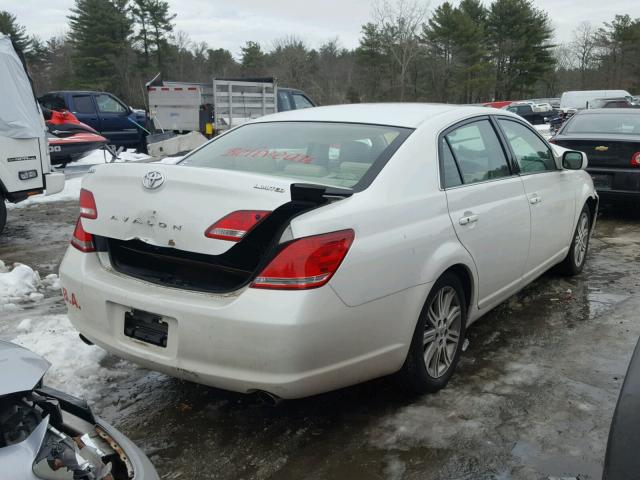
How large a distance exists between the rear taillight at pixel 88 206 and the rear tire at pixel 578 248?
406cm

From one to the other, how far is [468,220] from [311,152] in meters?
0.99

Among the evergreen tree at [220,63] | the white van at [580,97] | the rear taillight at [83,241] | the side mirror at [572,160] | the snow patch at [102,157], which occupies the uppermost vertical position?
the evergreen tree at [220,63]

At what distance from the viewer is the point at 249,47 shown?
195ft

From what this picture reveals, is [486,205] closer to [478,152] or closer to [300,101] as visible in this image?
[478,152]

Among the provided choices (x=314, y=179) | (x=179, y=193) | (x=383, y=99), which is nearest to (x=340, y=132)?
(x=314, y=179)

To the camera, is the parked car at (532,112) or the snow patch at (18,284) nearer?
the snow patch at (18,284)

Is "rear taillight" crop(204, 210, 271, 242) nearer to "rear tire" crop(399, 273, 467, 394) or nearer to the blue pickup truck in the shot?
"rear tire" crop(399, 273, 467, 394)

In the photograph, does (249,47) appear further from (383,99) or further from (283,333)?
(283,333)

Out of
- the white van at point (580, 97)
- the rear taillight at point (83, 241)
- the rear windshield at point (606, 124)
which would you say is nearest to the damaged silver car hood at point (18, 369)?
the rear taillight at point (83, 241)

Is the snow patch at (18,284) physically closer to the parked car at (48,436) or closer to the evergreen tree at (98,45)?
the parked car at (48,436)

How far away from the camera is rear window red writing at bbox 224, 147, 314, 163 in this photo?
134 inches

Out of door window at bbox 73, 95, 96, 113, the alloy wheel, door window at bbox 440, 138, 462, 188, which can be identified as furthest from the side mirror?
door window at bbox 73, 95, 96, 113

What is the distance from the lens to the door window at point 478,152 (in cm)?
363

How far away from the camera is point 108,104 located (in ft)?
53.4
